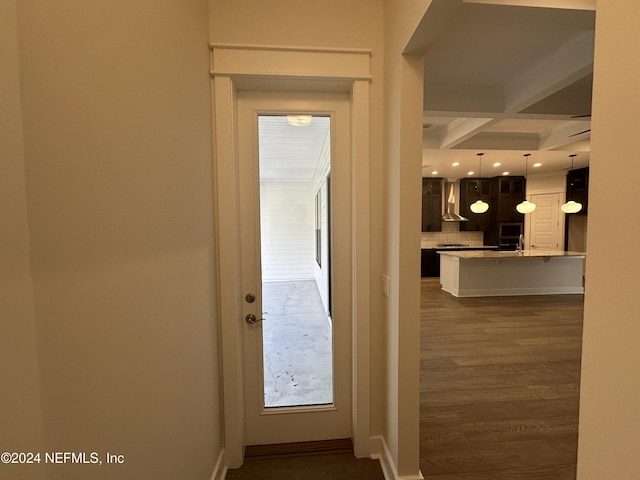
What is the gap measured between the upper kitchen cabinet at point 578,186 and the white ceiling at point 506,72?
2.17m

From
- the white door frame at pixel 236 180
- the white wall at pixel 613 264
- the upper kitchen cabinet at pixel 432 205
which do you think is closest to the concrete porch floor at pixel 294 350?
the white door frame at pixel 236 180

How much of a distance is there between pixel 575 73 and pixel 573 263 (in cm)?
494

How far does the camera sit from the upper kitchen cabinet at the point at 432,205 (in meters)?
7.79

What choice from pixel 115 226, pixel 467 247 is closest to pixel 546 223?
pixel 467 247

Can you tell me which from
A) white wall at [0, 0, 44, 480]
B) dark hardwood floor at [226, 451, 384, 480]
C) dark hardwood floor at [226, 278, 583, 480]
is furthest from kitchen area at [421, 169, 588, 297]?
white wall at [0, 0, 44, 480]

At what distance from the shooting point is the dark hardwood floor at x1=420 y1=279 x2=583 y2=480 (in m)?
1.70

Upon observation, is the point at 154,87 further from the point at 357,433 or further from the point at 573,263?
the point at 573,263

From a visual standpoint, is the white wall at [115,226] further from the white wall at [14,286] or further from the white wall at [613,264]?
the white wall at [613,264]

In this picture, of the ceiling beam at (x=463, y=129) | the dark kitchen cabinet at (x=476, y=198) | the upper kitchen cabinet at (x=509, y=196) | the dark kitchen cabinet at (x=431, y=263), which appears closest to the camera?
the ceiling beam at (x=463, y=129)

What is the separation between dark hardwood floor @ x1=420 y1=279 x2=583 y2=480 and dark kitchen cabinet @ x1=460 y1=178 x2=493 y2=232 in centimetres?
393

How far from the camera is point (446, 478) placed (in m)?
1.59

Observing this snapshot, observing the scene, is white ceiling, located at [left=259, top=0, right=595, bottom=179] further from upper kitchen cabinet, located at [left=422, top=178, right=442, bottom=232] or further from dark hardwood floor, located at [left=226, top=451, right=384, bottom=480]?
upper kitchen cabinet, located at [left=422, top=178, right=442, bottom=232]

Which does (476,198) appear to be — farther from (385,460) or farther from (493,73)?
(385,460)

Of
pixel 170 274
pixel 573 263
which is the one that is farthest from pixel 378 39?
pixel 573 263
